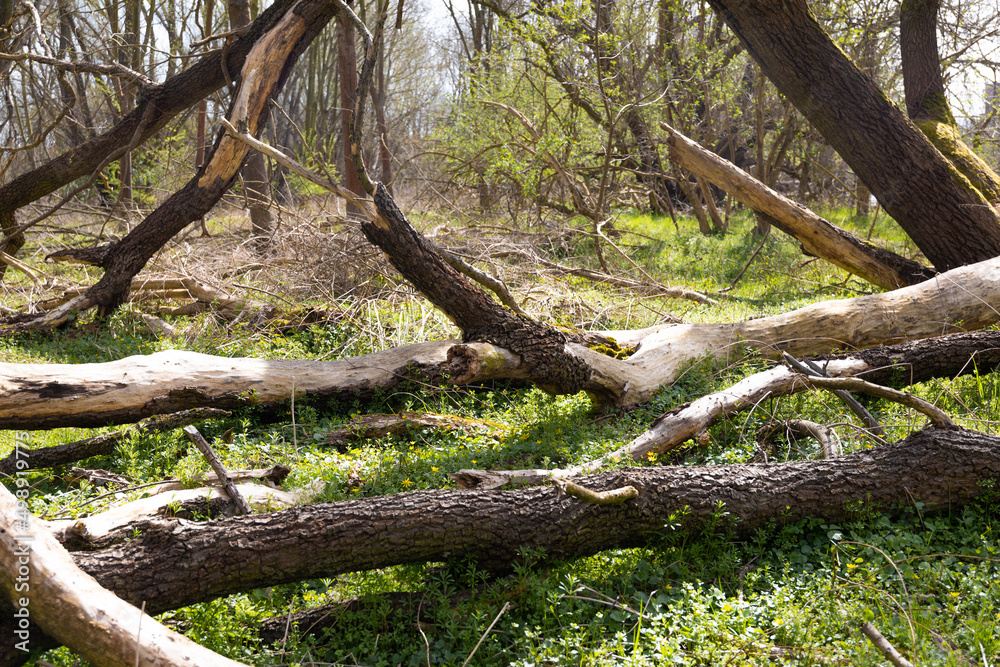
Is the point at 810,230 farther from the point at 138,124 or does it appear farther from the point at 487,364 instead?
the point at 138,124

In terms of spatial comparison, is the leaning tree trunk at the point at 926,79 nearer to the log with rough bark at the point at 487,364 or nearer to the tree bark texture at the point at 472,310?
the log with rough bark at the point at 487,364

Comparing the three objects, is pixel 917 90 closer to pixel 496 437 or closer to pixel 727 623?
pixel 496 437

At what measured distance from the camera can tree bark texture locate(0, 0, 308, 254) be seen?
6477 mm

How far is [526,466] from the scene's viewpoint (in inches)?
159

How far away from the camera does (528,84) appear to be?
11.1 metres

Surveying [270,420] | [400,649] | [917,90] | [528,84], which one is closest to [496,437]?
[270,420]

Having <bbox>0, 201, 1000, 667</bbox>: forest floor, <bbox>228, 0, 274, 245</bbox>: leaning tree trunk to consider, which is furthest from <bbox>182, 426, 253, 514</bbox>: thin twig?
<bbox>228, 0, 274, 245</bbox>: leaning tree trunk

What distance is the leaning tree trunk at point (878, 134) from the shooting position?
610 centimetres

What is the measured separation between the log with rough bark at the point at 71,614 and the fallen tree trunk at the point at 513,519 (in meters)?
0.12

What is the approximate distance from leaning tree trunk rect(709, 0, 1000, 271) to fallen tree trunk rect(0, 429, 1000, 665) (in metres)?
3.66

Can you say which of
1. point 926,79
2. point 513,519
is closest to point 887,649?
point 513,519

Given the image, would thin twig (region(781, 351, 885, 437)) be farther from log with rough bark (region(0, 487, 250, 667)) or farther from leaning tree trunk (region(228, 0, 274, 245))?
leaning tree trunk (region(228, 0, 274, 245))

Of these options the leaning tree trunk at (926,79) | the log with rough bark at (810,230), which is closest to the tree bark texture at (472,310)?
the log with rough bark at (810,230)

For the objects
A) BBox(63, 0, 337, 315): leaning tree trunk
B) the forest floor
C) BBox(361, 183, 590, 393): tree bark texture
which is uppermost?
BBox(63, 0, 337, 315): leaning tree trunk
